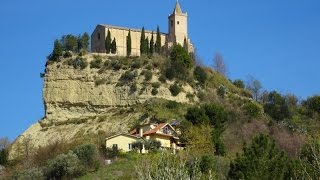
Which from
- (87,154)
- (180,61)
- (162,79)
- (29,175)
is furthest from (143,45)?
(29,175)

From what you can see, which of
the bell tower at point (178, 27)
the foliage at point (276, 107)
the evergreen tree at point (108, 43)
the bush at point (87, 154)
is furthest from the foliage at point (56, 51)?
the bush at point (87, 154)

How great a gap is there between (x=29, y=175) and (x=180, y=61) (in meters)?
24.6

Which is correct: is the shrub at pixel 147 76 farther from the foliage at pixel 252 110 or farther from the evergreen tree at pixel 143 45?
the foliage at pixel 252 110

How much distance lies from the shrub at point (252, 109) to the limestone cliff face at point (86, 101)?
514cm

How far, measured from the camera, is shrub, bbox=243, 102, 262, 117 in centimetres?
7288

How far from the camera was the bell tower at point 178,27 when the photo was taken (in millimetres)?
82125

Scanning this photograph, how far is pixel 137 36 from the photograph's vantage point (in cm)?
8244

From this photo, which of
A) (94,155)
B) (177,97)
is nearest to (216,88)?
(177,97)

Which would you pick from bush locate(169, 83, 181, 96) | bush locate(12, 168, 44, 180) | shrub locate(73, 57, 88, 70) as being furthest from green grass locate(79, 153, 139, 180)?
shrub locate(73, 57, 88, 70)

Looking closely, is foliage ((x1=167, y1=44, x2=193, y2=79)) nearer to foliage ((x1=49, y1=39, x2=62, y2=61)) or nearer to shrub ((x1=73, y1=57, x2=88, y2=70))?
shrub ((x1=73, y1=57, x2=88, y2=70))

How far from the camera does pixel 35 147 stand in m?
70.6

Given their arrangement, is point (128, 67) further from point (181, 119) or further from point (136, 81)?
point (181, 119)

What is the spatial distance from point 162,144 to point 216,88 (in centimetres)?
A: 1493

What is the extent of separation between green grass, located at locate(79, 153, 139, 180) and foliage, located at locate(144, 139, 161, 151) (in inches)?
76.1
